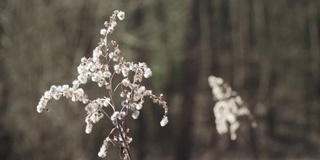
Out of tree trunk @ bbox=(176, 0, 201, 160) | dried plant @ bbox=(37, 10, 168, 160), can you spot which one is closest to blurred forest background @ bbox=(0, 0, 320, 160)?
tree trunk @ bbox=(176, 0, 201, 160)

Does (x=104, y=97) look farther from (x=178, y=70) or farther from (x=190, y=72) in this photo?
(x=178, y=70)

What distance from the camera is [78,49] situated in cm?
740

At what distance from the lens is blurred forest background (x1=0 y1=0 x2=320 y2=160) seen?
7.19 m

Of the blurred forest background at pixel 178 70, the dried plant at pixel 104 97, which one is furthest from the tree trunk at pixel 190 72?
the dried plant at pixel 104 97

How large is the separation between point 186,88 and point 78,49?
1.40 metres

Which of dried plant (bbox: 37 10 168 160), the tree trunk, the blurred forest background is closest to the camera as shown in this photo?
dried plant (bbox: 37 10 168 160)

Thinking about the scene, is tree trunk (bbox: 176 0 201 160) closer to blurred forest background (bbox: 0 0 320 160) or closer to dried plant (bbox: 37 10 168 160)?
blurred forest background (bbox: 0 0 320 160)

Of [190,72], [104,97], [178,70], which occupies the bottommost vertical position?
[104,97]

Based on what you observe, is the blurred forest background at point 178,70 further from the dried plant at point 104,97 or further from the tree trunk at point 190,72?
the dried plant at point 104,97

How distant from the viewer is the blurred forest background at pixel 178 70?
7191mm

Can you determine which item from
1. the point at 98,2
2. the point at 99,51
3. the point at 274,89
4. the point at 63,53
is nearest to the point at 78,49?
the point at 63,53

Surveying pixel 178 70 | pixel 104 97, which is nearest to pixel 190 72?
pixel 178 70

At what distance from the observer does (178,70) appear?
10.9m

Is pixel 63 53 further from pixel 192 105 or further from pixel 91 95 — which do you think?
pixel 192 105
